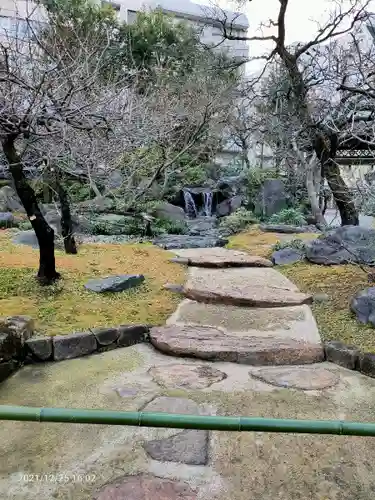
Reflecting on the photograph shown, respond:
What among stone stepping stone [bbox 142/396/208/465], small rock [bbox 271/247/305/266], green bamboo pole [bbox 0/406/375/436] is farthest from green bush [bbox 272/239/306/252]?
green bamboo pole [bbox 0/406/375/436]

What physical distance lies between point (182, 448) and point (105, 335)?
1.59 meters

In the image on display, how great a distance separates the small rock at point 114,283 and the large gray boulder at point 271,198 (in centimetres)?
837

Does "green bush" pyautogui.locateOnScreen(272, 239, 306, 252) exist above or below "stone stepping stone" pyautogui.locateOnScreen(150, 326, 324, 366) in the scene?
above

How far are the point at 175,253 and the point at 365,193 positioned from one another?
4524 mm

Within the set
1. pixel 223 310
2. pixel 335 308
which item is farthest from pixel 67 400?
pixel 335 308

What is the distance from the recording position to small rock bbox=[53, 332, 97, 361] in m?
3.35

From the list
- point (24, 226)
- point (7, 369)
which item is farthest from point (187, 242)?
point (7, 369)

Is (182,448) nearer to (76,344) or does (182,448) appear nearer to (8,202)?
(76,344)

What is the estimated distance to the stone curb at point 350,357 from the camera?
3.12m

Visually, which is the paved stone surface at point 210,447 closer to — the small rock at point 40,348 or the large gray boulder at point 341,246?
the small rock at point 40,348

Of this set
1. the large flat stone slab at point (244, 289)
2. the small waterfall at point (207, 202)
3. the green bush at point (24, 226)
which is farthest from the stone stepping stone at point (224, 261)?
the small waterfall at point (207, 202)

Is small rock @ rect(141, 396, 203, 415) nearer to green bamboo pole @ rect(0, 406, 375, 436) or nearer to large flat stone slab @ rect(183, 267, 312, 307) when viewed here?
green bamboo pole @ rect(0, 406, 375, 436)

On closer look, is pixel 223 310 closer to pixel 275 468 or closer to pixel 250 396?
pixel 250 396

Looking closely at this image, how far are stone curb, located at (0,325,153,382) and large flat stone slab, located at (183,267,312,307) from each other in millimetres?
1255
